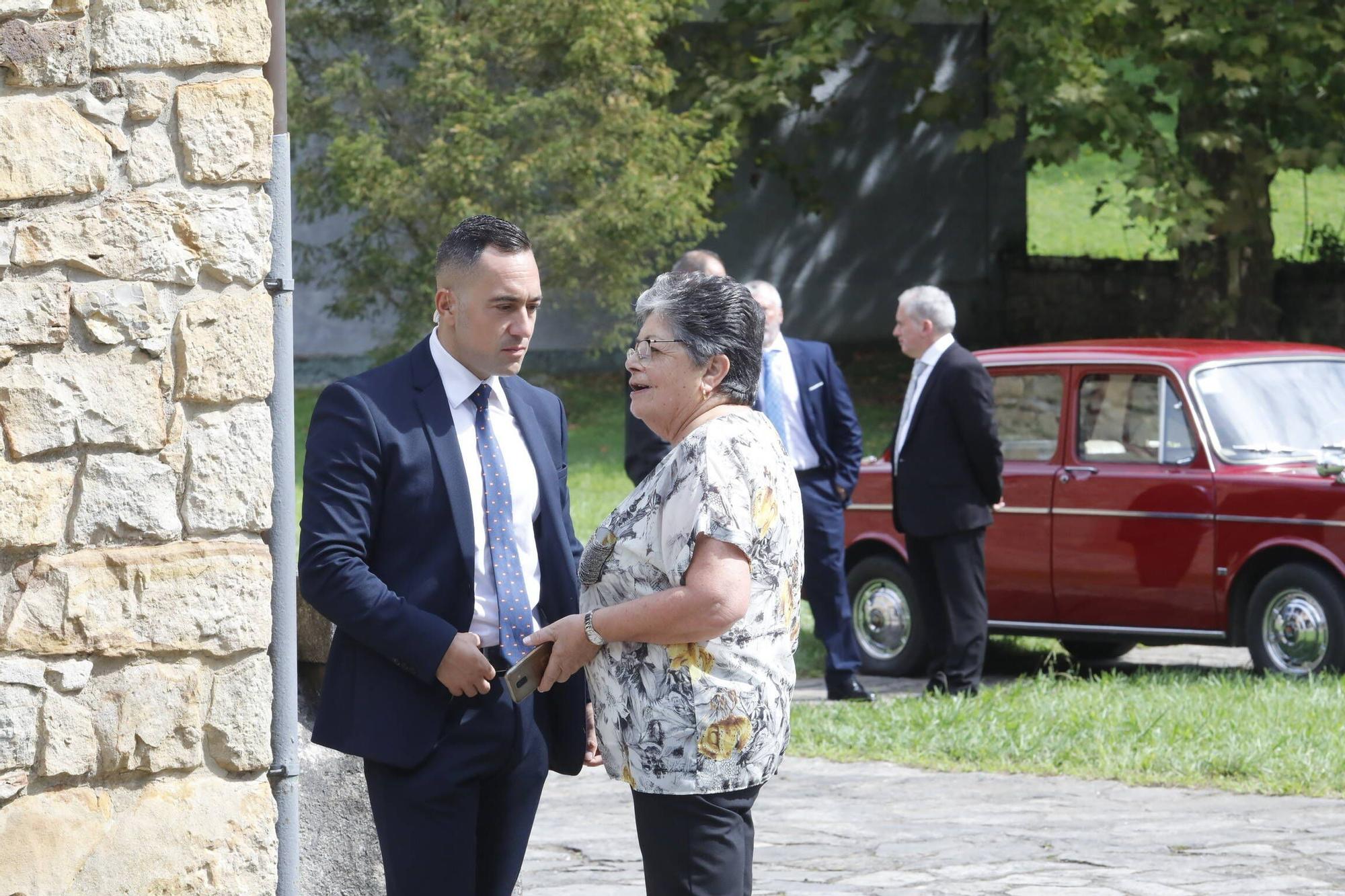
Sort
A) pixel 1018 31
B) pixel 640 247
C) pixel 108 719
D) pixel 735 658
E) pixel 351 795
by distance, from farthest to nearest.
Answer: pixel 640 247 < pixel 1018 31 < pixel 351 795 < pixel 108 719 < pixel 735 658

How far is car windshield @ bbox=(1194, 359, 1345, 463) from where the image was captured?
9.84m

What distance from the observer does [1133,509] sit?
9938mm

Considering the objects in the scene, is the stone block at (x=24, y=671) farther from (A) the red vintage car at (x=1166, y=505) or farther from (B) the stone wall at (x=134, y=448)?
(A) the red vintage car at (x=1166, y=505)

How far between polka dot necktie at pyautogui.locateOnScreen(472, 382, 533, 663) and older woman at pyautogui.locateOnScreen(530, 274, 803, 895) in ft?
0.43

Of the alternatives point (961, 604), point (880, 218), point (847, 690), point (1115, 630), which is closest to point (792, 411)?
point (961, 604)

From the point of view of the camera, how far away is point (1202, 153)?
2086cm

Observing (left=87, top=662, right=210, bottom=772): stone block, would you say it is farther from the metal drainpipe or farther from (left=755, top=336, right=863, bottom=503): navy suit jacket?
(left=755, top=336, right=863, bottom=503): navy suit jacket

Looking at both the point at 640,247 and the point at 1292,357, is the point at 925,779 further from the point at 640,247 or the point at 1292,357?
the point at 640,247

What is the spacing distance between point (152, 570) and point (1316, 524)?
6817 mm

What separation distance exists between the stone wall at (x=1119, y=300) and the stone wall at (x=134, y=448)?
835 inches

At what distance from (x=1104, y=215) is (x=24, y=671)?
1534 inches

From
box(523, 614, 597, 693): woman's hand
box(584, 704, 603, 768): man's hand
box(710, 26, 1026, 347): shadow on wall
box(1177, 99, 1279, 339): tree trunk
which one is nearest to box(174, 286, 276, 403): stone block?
box(523, 614, 597, 693): woman's hand

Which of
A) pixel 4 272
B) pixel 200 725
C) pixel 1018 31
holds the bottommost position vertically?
pixel 200 725

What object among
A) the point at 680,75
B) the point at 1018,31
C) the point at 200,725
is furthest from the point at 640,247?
the point at 200,725
